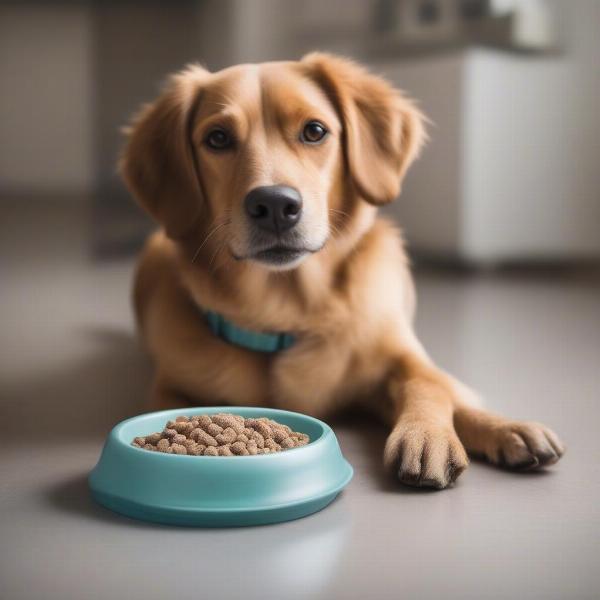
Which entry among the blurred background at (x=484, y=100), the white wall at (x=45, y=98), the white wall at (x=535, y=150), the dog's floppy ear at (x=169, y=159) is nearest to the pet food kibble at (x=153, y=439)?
the dog's floppy ear at (x=169, y=159)

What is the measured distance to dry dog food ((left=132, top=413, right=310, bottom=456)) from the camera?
4.75ft

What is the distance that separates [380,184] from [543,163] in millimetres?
2953

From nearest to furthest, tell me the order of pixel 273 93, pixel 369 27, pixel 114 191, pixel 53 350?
pixel 273 93, pixel 53 350, pixel 369 27, pixel 114 191

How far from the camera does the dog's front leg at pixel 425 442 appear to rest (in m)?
1.54

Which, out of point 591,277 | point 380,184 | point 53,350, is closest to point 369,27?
point 591,277

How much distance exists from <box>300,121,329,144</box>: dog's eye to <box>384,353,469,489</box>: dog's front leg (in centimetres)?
55

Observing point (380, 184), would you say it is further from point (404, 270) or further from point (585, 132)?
point (585, 132)

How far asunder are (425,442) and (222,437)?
354 mm

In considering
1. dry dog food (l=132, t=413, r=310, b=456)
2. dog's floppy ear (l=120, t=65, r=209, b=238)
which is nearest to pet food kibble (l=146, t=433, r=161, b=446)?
dry dog food (l=132, t=413, r=310, b=456)

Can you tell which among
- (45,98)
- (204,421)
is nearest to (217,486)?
(204,421)

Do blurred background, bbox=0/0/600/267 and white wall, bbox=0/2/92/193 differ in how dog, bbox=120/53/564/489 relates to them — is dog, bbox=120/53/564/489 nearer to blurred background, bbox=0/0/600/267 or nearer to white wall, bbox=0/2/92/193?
blurred background, bbox=0/0/600/267

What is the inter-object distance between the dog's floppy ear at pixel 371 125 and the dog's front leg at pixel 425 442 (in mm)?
467

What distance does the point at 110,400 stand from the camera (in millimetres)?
2256

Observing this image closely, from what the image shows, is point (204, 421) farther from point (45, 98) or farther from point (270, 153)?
point (45, 98)
